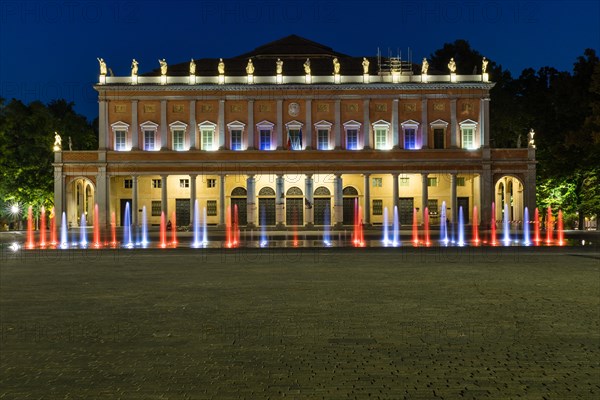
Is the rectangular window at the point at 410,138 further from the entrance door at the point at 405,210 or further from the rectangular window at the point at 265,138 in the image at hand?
the rectangular window at the point at 265,138

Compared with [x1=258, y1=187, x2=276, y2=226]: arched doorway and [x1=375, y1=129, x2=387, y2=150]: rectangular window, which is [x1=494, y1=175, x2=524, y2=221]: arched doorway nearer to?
[x1=375, y1=129, x2=387, y2=150]: rectangular window

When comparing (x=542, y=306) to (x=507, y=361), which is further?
(x=542, y=306)

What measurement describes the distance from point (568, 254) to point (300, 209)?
37.6m

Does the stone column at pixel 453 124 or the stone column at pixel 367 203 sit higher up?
the stone column at pixel 453 124

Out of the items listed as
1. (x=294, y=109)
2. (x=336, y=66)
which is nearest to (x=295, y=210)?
(x=294, y=109)

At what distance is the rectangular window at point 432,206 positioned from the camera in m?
60.9

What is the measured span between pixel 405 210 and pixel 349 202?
5269 millimetres

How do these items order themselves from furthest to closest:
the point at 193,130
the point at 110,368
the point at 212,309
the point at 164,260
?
the point at 193,130 → the point at 164,260 → the point at 212,309 → the point at 110,368

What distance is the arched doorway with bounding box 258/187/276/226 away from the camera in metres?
60.6

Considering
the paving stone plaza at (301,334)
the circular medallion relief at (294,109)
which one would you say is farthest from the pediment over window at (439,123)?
the paving stone plaza at (301,334)

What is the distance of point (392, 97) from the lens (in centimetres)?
5912

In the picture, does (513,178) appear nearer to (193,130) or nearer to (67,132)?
(193,130)

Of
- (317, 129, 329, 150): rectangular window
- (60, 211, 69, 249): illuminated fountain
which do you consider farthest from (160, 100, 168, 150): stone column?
(60, 211, 69, 249): illuminated fountain

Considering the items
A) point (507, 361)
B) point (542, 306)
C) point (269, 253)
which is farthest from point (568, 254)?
point (507, 361)
